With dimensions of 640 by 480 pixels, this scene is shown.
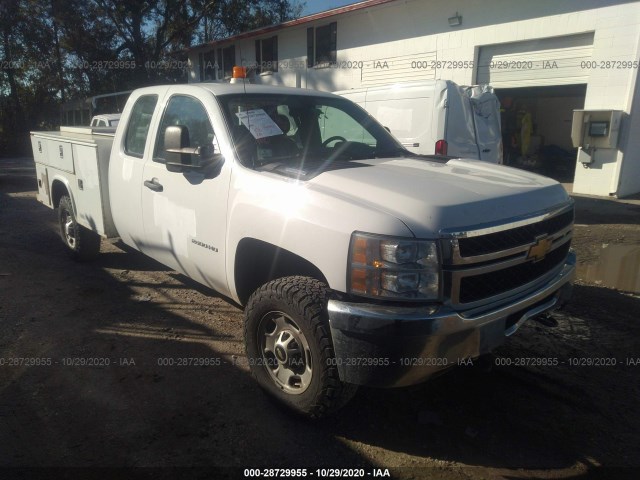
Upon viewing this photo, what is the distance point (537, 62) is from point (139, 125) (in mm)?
10822

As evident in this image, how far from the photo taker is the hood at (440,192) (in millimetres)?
2334

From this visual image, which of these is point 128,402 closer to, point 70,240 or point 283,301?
point 283,301

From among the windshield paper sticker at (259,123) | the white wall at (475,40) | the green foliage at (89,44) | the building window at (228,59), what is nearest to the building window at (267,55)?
the white wall at (475,40)

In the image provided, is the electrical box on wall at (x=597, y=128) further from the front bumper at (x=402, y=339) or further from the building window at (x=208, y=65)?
the building window at (x=208, y=65)

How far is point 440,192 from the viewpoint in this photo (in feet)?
8.32

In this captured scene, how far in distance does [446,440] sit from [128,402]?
1983mm

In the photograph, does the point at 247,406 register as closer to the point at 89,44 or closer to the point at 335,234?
the point at 335,234

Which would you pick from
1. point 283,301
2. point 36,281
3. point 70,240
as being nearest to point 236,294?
point 283,301

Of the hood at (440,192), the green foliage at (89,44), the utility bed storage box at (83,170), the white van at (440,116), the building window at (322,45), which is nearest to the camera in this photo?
the hood at (440,192)

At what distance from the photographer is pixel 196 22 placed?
92.9 ft

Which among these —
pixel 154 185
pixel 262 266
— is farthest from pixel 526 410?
pixel 154 185

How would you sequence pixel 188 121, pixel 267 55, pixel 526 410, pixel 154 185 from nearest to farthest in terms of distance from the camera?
pixel 526 410 < pixel 188 121 < pixel 154 185 < pixel 267 55

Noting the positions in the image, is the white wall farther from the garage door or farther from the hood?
the hood

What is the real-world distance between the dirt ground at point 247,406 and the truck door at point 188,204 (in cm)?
70
